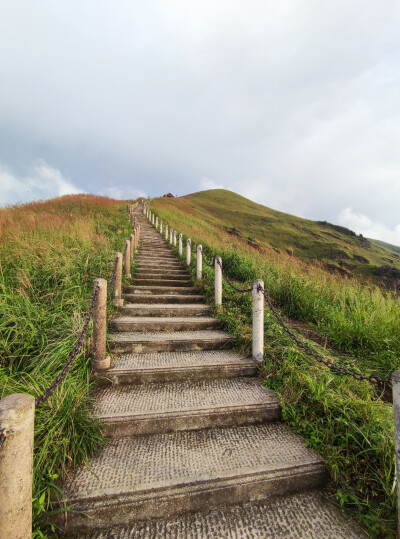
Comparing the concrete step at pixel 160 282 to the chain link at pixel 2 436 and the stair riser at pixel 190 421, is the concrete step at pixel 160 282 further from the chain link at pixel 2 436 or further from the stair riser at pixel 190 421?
the chain link at pixel 2 436

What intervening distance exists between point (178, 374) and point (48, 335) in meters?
1.80

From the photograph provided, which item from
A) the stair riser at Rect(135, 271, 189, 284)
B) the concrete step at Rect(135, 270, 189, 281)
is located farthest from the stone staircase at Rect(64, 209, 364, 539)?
the concrete step at Rect(135, 270, 189, 281)

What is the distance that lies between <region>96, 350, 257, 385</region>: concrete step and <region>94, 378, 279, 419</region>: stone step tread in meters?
0.08

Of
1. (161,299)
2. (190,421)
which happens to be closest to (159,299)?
(161,299)

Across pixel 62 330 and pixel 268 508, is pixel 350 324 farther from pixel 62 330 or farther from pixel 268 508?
pixel 62 330

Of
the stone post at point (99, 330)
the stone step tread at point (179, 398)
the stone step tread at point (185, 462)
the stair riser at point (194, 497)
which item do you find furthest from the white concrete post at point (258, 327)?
the stone post at point (99, 330)

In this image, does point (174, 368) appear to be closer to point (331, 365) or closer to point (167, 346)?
point (167, 346)

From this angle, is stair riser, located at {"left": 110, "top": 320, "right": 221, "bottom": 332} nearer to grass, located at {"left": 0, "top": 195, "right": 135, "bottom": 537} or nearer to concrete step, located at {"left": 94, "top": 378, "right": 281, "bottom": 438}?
grass, located at {"left": 0, "top": 195, "right": 135, "bottom": 537}

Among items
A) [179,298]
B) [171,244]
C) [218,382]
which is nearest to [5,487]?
[218,382]

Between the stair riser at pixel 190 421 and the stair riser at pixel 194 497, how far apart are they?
626mm

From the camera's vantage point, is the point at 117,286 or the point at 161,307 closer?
the point at 117,286

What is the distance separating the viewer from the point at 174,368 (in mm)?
3160

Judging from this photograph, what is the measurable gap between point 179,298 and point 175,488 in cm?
398

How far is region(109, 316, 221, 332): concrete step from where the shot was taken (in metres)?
4.24
